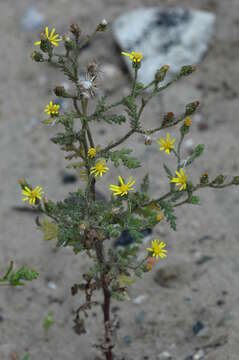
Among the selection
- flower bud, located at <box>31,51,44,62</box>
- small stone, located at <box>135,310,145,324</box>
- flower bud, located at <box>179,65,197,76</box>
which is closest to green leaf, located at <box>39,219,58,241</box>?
flower bud, located at <box>31,51,44,62</box>

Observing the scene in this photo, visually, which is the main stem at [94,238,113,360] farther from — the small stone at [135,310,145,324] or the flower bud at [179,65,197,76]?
the flower bud at [179,65,197,76]

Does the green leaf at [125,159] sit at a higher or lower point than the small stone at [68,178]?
lower

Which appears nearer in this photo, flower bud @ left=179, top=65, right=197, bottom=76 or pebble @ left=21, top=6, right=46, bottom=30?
flower bud @ left=179, top=65, right=197, bottom=76

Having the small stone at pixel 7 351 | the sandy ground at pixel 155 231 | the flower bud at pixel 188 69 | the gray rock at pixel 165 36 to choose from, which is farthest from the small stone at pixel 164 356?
the gray rock at pixel 165 36

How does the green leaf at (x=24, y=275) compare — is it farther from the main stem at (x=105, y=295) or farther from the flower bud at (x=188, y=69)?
the flower bud at (x=188, y=69)

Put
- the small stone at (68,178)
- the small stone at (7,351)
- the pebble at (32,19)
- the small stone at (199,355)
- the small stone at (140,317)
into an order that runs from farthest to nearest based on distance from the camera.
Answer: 1. the pebble at (32,19)
2. the small stone at (68,178)
3. the small stone at (140,317)
4. the small stone at (7,351)
5. the small stone at (199,355)

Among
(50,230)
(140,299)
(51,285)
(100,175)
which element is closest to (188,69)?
(100,175)
